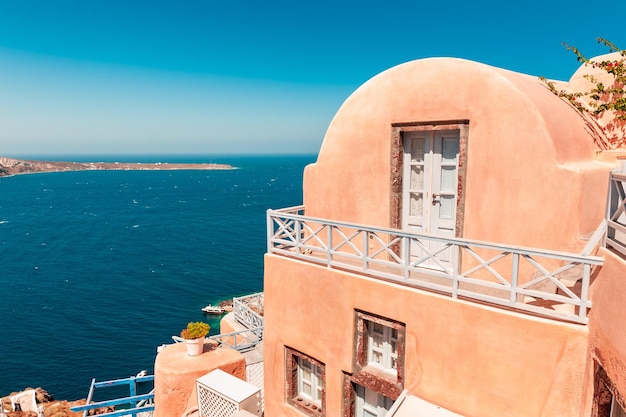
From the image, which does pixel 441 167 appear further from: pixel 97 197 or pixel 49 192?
pixel 49 192

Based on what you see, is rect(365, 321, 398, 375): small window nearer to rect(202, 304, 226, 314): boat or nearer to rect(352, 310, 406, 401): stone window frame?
rect(352, 310, 406, 401): stone window frame

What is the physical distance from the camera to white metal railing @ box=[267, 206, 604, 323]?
550 centimetres

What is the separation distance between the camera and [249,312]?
1044 inches

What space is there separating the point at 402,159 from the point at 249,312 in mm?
20467

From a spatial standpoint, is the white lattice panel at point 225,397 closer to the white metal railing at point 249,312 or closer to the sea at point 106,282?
the white metal railing at point 249,312

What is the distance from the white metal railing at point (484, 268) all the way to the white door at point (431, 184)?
504 millimetres

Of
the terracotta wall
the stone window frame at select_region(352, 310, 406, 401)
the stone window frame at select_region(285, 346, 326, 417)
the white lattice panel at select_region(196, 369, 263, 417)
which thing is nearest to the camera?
the terracotta wall

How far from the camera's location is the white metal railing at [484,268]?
5.50 metres

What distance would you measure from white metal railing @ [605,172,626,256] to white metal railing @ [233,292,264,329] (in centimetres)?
2132

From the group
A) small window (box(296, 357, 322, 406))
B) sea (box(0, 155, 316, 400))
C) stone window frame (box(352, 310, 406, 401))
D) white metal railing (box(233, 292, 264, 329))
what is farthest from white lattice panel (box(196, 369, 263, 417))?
Result: sea (box(0, 155, 316, 400))

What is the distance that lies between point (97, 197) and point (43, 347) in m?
110

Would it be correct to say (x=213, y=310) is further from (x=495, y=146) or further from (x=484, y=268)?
(x=495, y=146)

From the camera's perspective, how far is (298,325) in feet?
29.3

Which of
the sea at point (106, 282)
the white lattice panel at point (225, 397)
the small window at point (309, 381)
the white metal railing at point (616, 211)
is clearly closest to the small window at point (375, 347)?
the small window at point (309, 381)
